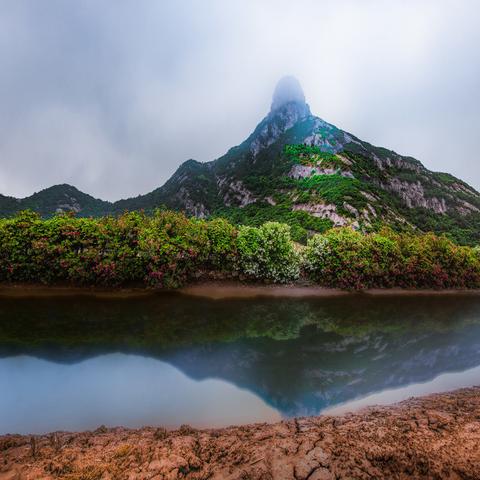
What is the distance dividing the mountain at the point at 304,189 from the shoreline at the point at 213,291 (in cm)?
2245

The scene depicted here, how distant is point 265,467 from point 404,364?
284 inches

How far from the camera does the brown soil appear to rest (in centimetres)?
459

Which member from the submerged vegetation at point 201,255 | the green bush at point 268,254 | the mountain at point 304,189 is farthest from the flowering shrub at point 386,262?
the mountain at point 304,189

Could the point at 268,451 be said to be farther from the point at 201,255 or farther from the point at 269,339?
the point at 201,255

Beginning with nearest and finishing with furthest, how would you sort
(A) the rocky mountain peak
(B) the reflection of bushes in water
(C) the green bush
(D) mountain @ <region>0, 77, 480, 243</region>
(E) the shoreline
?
(B) the reflection of bushes in water < (E) the shoreline < (C) the green bush < (D) mountain @ <region>0, 77, 480, 243</region> < (A) the rocky mountain peak

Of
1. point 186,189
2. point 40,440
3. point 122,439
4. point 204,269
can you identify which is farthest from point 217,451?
point 186,189

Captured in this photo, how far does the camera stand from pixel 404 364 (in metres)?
10.0

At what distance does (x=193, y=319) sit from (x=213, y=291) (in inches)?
157

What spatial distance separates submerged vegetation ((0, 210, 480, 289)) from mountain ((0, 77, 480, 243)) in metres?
21.0

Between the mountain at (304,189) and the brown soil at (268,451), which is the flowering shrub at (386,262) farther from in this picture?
the mountain at (304,189)

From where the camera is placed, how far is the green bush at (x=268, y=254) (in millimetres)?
17609

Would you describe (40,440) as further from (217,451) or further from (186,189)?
(186,189)

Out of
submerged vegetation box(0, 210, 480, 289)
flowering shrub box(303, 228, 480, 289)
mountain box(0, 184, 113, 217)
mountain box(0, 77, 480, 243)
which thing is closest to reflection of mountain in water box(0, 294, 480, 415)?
submerged vegetation box(0, 210, 480, 289)

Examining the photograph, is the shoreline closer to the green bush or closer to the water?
the green bush
